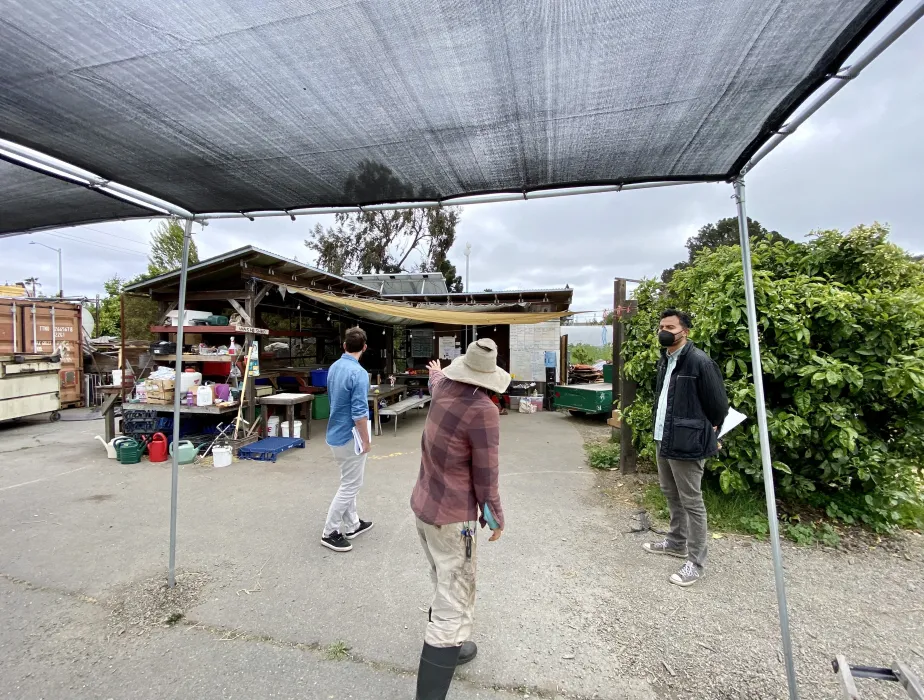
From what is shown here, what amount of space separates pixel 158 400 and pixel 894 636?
8.20 m

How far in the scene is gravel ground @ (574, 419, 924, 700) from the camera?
213 cm

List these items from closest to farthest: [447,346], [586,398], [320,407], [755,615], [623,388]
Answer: [755,615] → [623,388] → [320,407] → [586,398] → [447,346]

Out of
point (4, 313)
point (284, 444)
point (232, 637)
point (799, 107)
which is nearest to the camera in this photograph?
point (799, 107)

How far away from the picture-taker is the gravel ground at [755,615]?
213cm

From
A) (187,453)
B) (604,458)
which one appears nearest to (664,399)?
(604,458)

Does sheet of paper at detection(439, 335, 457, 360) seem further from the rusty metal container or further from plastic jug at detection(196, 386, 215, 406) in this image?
the rusty metal container

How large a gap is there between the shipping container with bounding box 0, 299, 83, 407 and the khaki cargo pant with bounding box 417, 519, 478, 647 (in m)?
10.5

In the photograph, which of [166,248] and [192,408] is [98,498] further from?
[166,248]

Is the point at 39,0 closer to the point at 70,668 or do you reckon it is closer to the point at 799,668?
the point at 70,668

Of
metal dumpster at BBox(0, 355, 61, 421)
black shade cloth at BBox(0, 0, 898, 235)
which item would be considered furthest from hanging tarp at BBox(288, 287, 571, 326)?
metal dumpster at BBox(0, 355, 61, 421)

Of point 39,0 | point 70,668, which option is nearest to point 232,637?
point 70,668

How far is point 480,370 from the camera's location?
202 centimetres

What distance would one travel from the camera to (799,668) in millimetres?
2174

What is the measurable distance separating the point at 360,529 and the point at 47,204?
3.22m
